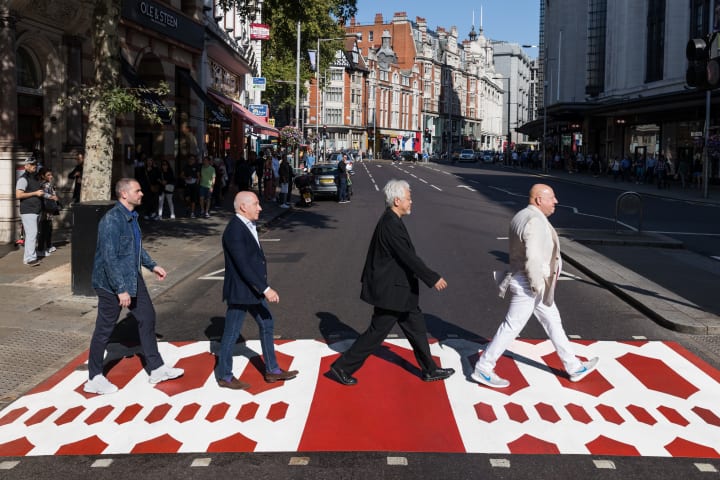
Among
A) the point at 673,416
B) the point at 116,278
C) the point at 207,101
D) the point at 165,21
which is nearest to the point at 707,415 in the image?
the point at 673,416

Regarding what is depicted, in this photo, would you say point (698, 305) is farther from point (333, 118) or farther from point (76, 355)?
point (333, 118)

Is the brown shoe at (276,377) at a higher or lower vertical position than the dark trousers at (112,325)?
lower

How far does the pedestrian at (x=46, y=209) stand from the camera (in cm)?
1320

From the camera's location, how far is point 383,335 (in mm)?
6664

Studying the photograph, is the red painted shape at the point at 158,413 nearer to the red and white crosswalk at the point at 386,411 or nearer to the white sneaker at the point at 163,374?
the red and white crosswalk at the point at 386,411

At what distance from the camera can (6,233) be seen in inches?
600

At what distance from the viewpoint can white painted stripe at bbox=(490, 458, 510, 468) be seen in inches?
201

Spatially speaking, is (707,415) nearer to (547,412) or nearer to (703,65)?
(547,412)

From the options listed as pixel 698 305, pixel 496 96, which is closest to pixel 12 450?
pixel 698 305

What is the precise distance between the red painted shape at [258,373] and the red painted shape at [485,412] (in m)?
1.79

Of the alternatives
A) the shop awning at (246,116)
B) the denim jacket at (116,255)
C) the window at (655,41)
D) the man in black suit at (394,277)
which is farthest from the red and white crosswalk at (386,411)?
the window at (655,41)

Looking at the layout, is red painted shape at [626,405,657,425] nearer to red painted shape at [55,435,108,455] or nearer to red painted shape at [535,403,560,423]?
red painted shape at [535,403,560,423]

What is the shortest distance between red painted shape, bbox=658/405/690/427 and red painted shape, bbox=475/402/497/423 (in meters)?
1.38

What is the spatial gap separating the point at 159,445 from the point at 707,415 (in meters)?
4.26
